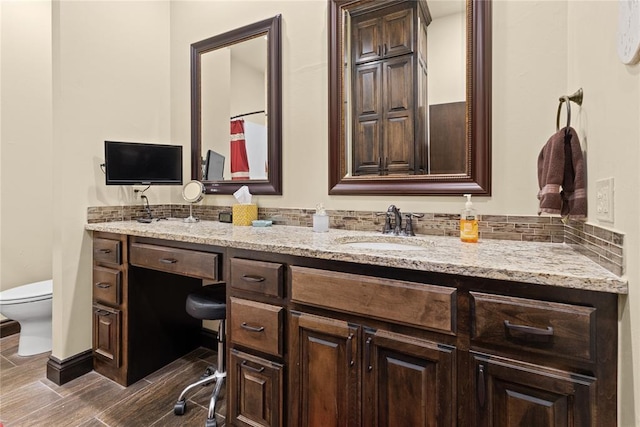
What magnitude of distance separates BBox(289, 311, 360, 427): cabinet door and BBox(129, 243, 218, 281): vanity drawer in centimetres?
50

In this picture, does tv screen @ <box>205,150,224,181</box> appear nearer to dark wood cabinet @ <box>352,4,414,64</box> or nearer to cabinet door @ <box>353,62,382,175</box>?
cabinet door @ <box>353,62,382,175</box>

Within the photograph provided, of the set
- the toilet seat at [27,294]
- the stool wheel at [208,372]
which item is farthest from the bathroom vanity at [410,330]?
the toilet seat at [27,294]

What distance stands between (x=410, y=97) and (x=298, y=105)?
0.70 meters

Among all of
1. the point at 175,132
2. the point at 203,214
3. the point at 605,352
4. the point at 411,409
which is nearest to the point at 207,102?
the point at 175,132

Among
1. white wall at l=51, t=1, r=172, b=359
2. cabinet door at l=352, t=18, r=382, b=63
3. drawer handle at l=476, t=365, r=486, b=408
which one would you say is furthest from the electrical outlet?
white wall at l=51, t=1, r=172, b=359

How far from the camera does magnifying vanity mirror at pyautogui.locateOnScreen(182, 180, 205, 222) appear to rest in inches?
92.2

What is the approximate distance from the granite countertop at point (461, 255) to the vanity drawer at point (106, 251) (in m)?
0.39

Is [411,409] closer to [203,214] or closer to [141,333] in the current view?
[141,333]

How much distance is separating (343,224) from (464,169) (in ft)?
2.29

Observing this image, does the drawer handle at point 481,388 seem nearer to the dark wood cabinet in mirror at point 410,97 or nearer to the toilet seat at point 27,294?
the dark wood cabinet in mirror at point 410,97

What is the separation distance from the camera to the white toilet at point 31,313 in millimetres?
2135

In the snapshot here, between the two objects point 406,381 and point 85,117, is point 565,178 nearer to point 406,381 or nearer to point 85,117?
point 406,381

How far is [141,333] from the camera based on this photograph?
203 cm

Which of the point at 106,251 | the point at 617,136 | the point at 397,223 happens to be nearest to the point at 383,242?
the point at 397,223
